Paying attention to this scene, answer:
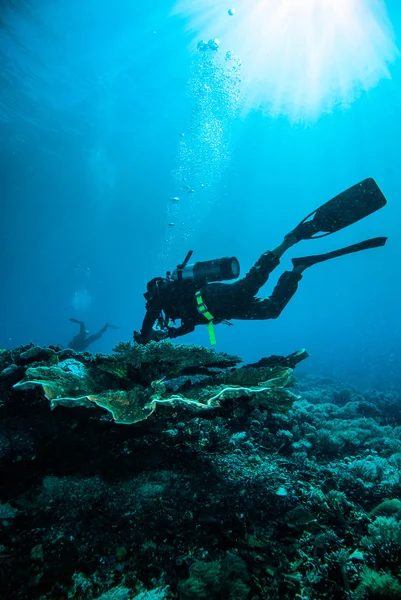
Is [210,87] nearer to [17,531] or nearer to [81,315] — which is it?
[17,531]

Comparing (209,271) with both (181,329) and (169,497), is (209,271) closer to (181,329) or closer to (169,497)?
(181,329)

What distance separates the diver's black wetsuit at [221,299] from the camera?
231 inches

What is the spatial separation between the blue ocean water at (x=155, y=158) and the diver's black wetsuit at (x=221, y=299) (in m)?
25.9

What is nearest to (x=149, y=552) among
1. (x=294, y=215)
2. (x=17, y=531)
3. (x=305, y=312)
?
(x=17, y=531)

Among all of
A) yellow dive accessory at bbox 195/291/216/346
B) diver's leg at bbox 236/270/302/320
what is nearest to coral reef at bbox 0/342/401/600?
yellow dive accessory at bbox 195/291/216/346

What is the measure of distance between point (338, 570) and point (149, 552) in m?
1.46

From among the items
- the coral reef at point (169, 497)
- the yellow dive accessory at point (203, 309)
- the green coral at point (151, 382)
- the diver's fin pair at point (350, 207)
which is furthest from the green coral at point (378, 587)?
the diver's fin pair at point (350, 207)

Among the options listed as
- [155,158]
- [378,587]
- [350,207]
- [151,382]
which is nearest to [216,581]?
[378,587]

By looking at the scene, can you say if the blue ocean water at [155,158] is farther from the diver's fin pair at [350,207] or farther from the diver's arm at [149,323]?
the diver's arm at [149,323]

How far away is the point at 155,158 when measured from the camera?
5038 centimetres

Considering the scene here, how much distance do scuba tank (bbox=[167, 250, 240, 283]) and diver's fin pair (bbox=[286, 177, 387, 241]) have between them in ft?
5.63

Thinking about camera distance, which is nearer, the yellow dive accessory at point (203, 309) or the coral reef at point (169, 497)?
the coral reef at point (169, 497)

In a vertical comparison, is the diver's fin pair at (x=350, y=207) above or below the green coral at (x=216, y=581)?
above

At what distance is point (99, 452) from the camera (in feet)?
9.37
